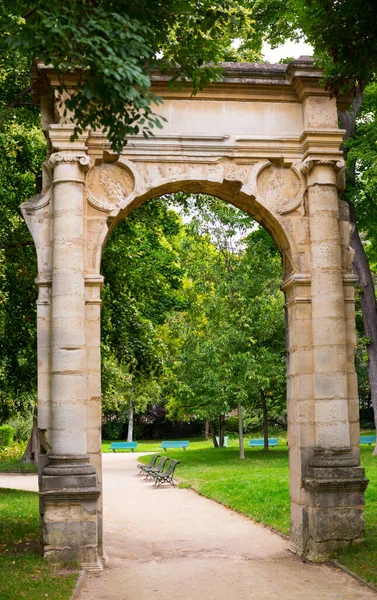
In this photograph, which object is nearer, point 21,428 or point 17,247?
point 17,247

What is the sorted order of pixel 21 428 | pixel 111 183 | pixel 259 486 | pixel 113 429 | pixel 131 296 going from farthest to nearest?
pixel 113 429, pixel 21 428, pixel 131 296, pixel 259 486, pixel 111 183

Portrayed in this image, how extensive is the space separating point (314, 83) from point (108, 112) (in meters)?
4.86

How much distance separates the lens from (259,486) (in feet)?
55.5

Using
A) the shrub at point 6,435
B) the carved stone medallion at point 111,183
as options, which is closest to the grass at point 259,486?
the carved stone medallion at point 111,183

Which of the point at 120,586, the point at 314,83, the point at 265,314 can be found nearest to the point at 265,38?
the point at 265,314

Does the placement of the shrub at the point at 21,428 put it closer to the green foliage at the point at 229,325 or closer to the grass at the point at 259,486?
the grass at the point at 259,486

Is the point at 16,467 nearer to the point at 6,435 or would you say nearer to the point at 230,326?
Answer: the point at 6,435

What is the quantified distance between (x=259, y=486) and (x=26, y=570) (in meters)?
8.73

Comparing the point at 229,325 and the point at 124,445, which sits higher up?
the point at 229,325

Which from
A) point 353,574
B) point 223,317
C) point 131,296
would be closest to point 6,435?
point 223,317

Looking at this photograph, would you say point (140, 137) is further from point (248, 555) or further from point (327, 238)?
point (248, 555)

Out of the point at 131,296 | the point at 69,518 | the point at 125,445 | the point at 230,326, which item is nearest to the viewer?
the point at 69,518

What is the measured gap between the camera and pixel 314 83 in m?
10.6

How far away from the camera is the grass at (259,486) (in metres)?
9.64
